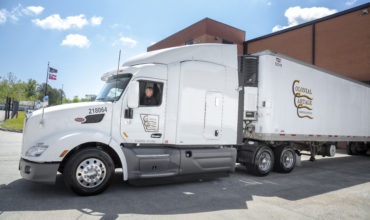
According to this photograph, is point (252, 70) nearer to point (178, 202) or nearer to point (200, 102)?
point (200, 102)

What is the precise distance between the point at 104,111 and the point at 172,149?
6.17ft

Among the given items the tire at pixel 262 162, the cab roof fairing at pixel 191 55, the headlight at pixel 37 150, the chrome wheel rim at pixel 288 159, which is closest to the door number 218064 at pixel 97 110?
the headlight at pixel 37 150

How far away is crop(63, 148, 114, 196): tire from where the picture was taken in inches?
199

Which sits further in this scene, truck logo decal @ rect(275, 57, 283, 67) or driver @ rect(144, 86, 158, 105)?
truck logo decal @ rect(275, 57, 283, 67)

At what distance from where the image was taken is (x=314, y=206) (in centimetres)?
521

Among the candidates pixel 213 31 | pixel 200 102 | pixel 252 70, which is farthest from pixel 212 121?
pixel 213 31

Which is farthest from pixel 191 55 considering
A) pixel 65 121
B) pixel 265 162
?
pixel 265 162

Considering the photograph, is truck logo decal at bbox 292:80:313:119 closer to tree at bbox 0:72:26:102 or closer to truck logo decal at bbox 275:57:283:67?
truck logo decal at bbox 275:57:283:67

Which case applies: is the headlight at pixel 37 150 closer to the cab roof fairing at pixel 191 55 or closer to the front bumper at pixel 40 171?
the front bumper at pixel 40 171

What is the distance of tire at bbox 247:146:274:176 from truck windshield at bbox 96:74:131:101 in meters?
4.49

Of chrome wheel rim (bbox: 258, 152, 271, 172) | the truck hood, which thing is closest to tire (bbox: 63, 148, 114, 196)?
the truck hood

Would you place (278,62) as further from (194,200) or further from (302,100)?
(194,200)

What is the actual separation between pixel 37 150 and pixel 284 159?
7.29m

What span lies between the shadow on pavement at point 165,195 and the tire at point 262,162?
10.1 inches
